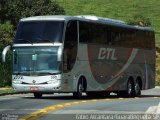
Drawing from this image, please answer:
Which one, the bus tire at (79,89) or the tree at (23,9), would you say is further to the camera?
the tree at (23,9)

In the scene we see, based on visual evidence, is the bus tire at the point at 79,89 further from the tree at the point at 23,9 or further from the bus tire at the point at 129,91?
the tree at the point at 23,9

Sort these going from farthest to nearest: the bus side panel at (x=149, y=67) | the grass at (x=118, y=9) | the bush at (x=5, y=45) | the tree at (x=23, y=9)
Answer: the grass at (x=118, y=9), the tree at (x=23, y=9), the bush at (x=5, y=45), the bus side panel at (x=149, y=67)

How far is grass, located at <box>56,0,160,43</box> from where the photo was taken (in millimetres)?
77375

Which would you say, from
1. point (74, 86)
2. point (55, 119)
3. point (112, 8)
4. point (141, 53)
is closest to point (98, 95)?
point (141, 53)


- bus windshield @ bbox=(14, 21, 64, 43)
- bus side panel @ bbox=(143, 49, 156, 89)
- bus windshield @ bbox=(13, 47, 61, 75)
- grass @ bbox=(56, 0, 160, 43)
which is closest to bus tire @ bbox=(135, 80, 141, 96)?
bus side panel @ bbox=(143, 49, 156, 89)

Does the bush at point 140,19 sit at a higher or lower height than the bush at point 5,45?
higher

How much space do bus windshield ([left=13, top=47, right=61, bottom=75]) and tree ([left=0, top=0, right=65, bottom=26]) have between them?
94.3ft

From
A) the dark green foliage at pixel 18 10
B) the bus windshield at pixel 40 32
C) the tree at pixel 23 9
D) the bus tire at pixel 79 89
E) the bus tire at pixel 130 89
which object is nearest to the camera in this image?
the bus windshield at pixel 40 32

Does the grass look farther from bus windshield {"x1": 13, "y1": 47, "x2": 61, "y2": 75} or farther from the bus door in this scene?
bus windshield {"x1": 13, "y1": 47, "x2": 61, "y2": 75}

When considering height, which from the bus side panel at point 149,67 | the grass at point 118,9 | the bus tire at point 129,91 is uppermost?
the grass at point 118,9

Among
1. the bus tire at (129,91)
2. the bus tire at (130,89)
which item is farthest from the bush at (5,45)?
the bus tire at (130,89)

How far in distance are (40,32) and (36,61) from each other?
52.4 inches

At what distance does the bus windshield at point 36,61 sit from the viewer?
3016 centimetres

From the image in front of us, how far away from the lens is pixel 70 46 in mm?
30500
